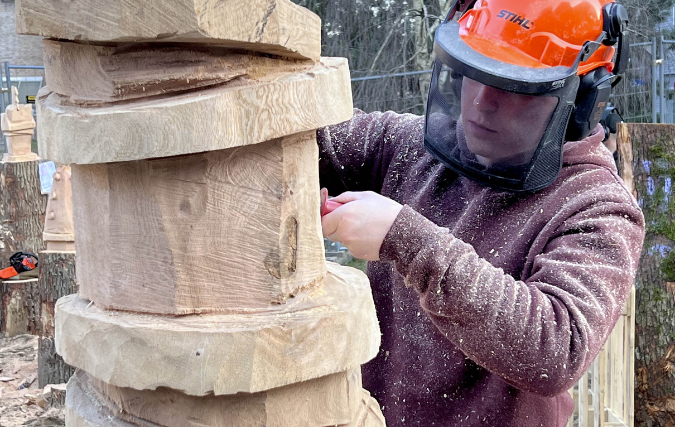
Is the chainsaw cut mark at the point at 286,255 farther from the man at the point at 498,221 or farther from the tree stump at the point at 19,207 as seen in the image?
the tree stump at the point at 19,207

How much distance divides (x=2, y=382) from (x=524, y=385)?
5.31 m

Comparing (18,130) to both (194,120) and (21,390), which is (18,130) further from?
(194,120)

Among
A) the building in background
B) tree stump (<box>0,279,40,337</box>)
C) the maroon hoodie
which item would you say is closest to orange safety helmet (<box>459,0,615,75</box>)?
the maroon hoodie

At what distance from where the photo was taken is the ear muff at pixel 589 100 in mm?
1722

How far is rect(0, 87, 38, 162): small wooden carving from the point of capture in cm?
726

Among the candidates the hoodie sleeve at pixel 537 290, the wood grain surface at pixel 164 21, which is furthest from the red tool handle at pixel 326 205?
the wood grain surface at pixel 164 21

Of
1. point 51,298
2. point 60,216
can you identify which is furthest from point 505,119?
point 51,298

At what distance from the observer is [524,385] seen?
5.00 ft

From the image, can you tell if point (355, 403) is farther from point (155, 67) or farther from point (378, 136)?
point (378, 136)

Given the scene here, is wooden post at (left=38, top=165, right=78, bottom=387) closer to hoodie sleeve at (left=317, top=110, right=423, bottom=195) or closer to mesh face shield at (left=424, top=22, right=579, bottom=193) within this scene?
hoodie sleeve at (left=317, top=110, right=423, bottom=195)

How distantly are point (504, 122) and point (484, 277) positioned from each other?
19.2 inches

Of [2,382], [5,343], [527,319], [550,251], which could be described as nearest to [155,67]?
[527,319]

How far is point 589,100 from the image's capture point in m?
1.72

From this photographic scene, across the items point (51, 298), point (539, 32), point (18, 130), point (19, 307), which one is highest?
point (539, 32)
